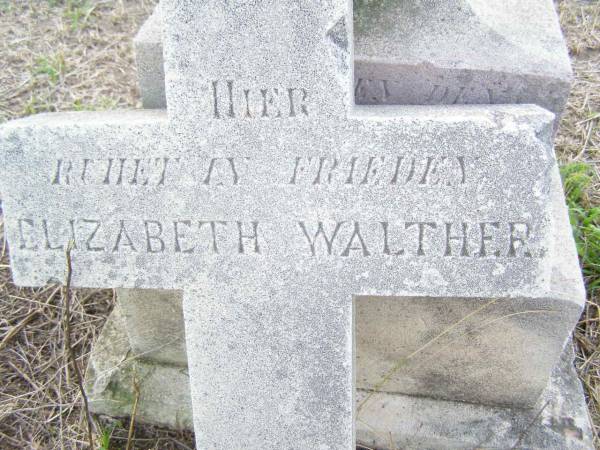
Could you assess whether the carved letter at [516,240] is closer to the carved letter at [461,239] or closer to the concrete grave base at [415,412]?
the carved letter at [461,239]

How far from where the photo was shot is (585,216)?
2.78 m

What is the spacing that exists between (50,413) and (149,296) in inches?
24.8

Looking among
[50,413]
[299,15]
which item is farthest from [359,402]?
[299,15]

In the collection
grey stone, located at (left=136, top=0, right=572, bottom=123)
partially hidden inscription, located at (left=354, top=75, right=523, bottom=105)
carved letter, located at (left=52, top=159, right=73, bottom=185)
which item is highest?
grey stone, located at (left=136, top=0, right=572, bottom=123)

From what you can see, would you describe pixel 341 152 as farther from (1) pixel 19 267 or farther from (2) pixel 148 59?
(1) pixel 19 267

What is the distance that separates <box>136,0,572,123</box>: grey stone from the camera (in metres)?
1.87

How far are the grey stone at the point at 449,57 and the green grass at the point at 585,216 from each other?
961mm

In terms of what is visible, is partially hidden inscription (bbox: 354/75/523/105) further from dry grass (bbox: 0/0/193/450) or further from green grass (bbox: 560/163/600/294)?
dry grass (bbox: 0/0/193/450)

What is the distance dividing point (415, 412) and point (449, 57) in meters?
1.27

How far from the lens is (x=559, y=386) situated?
7.34 feet

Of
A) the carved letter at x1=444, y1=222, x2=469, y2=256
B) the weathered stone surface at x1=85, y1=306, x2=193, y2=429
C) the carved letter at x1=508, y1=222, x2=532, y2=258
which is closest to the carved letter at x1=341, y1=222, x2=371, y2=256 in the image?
the carved letter at x1=444, y1=222, x2=469, y2=256

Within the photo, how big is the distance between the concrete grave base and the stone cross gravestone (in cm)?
47

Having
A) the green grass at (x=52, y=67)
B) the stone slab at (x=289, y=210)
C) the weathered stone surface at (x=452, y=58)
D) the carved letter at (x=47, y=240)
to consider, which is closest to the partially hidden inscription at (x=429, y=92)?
the weathered stone surface at (x=452, y=58)

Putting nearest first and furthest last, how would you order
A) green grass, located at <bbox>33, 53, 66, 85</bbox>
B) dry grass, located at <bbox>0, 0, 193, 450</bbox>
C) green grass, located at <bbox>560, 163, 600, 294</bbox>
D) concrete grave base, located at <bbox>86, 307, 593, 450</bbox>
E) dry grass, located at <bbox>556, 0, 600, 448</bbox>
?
concrete grave base, located at <bbox>86, 307, 593, 450</bbox> → dry grass, located at <bbox>0, 0, 193, 450</bbox> → dry grass, located at <bbox>556, 0, 600, 448</bbox> → green grass, located at <bbox>560, 163, 600, 294</bbox> → green grass, located at <bbox>33, 53, 66, 85</bbox>
